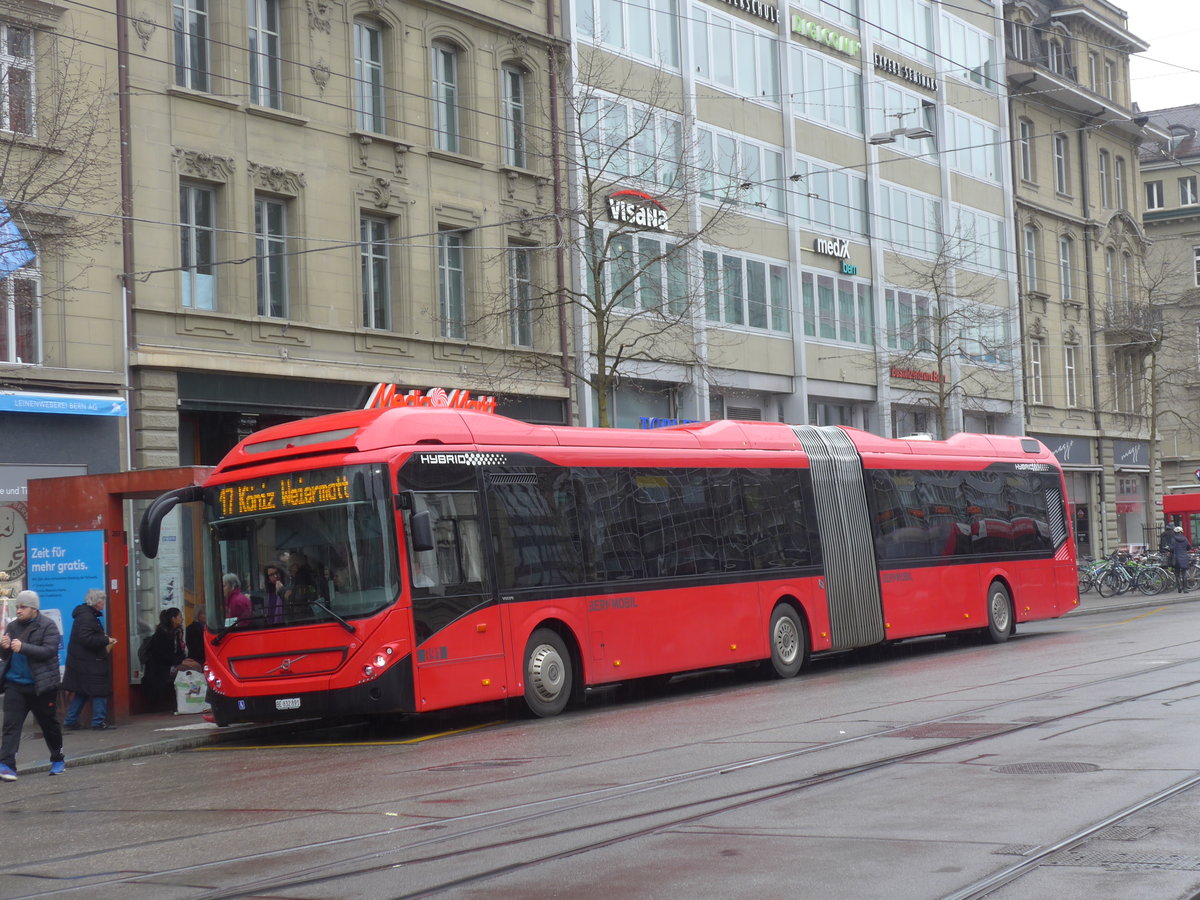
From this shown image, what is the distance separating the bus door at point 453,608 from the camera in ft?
51.3

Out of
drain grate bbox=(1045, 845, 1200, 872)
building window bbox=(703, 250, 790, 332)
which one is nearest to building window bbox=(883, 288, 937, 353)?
building window bbox=(703, 250, 790, 332)

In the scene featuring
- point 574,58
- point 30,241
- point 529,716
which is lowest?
point 529,716

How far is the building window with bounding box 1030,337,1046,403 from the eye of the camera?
5056 centimetres

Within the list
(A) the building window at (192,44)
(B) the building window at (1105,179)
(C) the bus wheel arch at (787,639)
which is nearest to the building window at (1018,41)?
(B) the building window at (1105,179)

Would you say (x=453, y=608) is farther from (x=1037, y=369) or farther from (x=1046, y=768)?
(x=1037, y=369)

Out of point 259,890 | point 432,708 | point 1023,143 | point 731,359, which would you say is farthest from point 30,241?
point 1023,143

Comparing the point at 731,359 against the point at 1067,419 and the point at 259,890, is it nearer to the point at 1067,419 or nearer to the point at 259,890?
the point at 1067,419

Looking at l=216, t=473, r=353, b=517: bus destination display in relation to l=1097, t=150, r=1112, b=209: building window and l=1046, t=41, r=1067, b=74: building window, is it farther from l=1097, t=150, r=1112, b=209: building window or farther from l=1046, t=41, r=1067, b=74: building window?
l=1097, t=150, r=1112, b=209: building window

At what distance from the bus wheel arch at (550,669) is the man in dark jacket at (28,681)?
4855 mm

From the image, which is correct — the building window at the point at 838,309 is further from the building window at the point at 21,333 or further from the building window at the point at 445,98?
the building window at the point at 21,333

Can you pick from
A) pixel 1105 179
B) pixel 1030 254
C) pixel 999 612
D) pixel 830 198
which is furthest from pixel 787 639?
pixel 1105 179

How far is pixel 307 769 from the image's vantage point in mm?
13672

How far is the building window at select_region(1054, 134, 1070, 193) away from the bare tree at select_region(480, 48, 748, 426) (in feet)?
71.6

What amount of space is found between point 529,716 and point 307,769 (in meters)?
4.45
